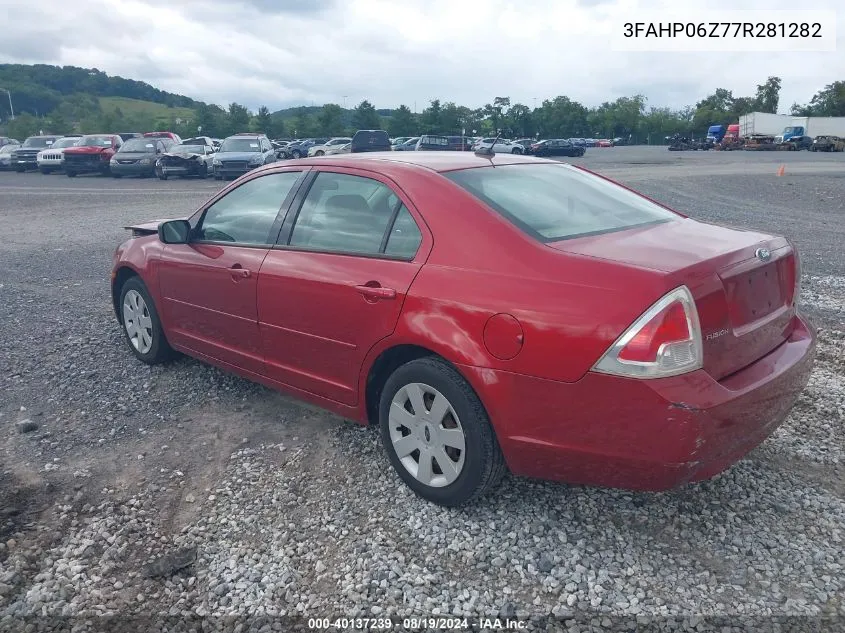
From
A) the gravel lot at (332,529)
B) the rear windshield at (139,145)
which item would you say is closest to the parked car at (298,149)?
the rear windshield at (139,145)

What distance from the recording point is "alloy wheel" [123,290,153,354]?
5.34 meters

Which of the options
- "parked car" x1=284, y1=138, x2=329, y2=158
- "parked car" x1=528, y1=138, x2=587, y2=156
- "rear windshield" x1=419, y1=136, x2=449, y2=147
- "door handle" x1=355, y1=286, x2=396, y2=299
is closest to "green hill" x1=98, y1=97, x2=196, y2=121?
"parked car" x1=284, y1=138, x2=329, y2=158

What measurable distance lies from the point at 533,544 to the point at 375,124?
6990 centimetres

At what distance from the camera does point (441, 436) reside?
10.7 ft

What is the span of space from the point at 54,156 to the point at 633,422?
32.2 metres

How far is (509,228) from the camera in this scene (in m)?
3.17

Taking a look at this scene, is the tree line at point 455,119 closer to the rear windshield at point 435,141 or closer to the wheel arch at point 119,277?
the rear windshield at point 435,141

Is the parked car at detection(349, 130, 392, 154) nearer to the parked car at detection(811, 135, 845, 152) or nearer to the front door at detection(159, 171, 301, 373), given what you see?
the front door at detection(159, 171, 301, 373)

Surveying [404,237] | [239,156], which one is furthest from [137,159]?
[404,237]

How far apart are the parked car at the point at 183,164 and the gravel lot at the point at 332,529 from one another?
21.6m

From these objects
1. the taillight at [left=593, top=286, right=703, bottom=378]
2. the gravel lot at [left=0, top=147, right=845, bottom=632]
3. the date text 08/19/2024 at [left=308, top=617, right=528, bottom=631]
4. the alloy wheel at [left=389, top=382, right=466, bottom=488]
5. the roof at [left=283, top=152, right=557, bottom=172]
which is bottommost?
the date text 08/19/2024 at [left=308, top=617, right=528, bottom=631]

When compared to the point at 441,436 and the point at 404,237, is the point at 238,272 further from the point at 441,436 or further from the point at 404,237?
the point at 441,436

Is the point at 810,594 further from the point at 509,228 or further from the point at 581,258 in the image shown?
the point at 509,228

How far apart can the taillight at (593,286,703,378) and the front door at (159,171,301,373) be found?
2.25m
